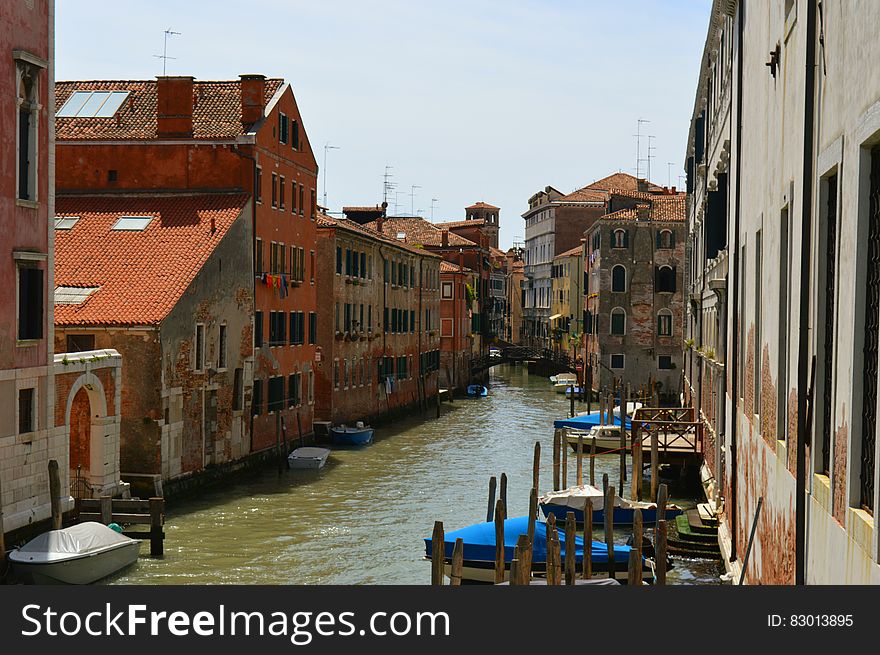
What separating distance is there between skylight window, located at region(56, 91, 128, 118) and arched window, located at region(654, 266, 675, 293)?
2747 centimetres

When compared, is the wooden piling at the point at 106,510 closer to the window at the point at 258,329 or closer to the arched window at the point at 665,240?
the window at the point at 258,329

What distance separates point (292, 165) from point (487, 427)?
13.7m

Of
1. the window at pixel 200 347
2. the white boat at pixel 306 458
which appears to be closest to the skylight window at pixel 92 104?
the window at pixel 200 347

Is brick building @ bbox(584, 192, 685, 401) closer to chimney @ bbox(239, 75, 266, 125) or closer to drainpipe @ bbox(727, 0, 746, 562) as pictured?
chimney @ bbox(239, 75, 266, 125)

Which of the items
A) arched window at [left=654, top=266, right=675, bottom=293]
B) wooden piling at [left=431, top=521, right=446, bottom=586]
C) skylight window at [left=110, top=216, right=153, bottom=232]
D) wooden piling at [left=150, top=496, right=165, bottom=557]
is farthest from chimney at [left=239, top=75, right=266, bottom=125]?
arched window at [left=654, top=266, right=675, bottom=293]

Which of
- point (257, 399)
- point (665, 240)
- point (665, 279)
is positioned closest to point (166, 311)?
point (257, 399)

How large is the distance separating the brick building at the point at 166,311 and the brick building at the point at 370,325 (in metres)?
8.50

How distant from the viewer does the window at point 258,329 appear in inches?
1138

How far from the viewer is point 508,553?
1669cm

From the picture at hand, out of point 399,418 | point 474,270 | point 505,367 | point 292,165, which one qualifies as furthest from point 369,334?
point 505,367

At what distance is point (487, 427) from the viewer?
41750 millimetres

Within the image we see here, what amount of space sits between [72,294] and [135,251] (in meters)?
1.95

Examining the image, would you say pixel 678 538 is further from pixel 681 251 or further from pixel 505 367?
pixel 505 367

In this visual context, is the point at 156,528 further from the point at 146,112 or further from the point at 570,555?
the point at 146,112
